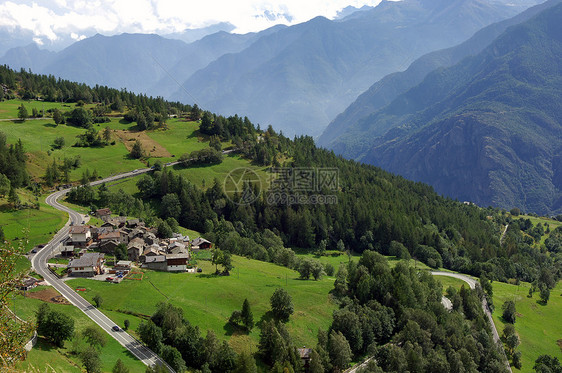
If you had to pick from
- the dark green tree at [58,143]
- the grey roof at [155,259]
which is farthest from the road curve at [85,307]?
the dark green tree at [58,143]

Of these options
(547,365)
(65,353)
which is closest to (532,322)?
(547,365)

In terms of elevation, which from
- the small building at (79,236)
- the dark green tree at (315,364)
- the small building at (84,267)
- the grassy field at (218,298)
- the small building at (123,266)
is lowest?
the dark green tree at (315,364)

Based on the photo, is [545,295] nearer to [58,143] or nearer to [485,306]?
[485,306]

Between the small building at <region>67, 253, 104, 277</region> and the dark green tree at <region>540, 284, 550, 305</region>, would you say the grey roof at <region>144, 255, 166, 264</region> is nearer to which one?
the small building at <region>67, 253, 104, 277</region>

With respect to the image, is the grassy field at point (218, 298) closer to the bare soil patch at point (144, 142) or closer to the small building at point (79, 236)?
the small building at point (79, 236)

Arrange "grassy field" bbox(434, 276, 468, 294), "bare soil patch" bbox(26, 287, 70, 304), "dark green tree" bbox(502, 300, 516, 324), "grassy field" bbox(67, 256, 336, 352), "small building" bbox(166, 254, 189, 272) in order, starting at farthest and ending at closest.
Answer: "grassy field" bbox(434, 276, 468, 294), "dark green tree" bbox(502, 300, 516, 324), "small building" bbox(166, 254, 189, 272), "grassy field" bbox(67, 256, 336, 352), "bare soil patch" bbox(26, 287, 70, 304)

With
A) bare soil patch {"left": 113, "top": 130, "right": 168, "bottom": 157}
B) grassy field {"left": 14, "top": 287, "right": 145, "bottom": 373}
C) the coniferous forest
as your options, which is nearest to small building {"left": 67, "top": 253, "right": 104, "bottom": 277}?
grassy field {"left": 14, "top": 287, "right": 145, "bottom": 373}

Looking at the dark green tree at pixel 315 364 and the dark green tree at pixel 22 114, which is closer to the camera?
the dark green tree at pixel 315 364

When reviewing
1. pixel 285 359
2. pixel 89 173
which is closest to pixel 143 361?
pixel 285 359
